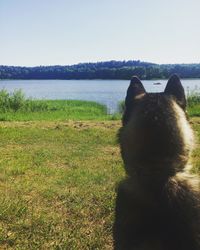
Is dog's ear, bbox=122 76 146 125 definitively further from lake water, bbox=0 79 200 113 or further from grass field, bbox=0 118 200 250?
lake water, bbox=0 79 200 113

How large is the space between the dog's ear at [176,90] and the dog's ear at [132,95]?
0.77ft

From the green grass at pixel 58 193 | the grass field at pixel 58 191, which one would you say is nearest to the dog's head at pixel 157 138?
the grass field at pixel 58 191

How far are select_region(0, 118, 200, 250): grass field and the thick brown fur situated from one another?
0.63m

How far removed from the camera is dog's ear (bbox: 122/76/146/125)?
4.11m

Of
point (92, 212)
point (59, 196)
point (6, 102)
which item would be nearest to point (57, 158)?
point (59, 196)

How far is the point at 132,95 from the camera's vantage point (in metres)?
4.18

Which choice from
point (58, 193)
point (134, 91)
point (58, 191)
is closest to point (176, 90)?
point (134, 91)

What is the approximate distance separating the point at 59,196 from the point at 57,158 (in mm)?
4251

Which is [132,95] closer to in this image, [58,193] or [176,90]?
[176,90]

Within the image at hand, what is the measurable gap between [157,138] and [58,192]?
5.44 m

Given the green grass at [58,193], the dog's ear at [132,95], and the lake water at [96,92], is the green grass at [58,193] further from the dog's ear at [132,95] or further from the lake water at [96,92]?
the lake water at [96,92]

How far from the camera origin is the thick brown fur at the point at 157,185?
342 cm

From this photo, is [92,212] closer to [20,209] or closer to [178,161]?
[20,209]

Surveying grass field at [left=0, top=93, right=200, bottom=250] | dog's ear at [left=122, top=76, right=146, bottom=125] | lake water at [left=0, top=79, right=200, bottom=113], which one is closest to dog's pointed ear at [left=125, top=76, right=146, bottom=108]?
dog's ear at [left=122, top=76, right=146, bottom=125]
